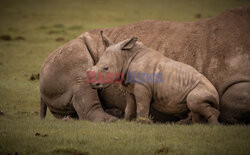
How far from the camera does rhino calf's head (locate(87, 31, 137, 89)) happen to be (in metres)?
7.09

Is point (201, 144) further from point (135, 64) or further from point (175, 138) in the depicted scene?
point (135, 64)

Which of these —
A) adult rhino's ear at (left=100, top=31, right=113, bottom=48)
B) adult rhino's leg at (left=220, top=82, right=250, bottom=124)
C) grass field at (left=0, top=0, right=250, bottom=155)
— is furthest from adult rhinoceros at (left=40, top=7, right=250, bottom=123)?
adult rhino's ear at (left=100, top=31, right=113, bottom=48)

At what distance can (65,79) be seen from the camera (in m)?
8.63

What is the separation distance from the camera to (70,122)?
746 centimetres

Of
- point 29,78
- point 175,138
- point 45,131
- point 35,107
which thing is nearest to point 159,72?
point 175,138

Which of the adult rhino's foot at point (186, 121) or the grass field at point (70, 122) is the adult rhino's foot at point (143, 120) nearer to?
the grass field at point (70, 122)

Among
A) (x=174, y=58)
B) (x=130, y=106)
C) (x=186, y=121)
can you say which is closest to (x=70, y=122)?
(x=130, y=106)

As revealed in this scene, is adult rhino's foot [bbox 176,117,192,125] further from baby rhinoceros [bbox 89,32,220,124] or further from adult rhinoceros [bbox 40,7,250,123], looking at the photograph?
adult rhinoceros [bbox 40,7,250,123]

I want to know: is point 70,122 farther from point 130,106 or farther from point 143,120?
point 143,120

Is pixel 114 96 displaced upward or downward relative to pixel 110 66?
downward

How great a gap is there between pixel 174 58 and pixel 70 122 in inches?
99.1

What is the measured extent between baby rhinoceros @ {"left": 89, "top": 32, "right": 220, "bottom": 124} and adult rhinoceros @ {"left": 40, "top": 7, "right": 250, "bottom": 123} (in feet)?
1.62

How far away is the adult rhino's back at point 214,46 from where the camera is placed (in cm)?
728

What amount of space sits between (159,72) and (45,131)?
2.29 metres
